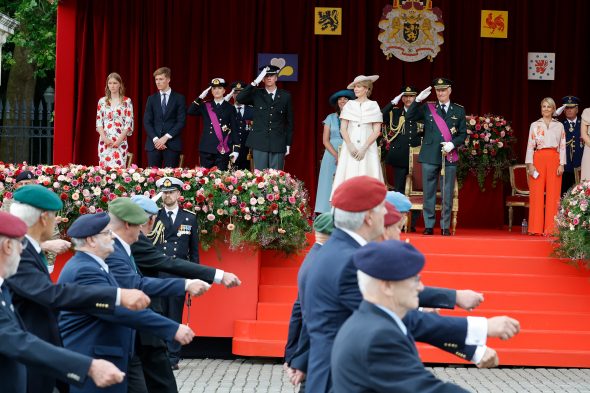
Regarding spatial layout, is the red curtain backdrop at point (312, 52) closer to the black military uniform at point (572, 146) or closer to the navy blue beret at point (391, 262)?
the black military uniform at point (572, 146)

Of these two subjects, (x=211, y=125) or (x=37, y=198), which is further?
(x=211, y=125)

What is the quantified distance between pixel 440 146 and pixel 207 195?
3646mm

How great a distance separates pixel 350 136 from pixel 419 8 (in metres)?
4.64

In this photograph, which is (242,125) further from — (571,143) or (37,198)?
(37,198)

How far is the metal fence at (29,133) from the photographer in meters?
17.7

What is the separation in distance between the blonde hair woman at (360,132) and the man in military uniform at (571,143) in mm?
2951

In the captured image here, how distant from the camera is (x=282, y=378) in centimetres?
1045

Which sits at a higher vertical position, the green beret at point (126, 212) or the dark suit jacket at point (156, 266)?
the green beret at point (126, 212)

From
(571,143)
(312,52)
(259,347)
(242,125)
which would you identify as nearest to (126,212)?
(259,347)

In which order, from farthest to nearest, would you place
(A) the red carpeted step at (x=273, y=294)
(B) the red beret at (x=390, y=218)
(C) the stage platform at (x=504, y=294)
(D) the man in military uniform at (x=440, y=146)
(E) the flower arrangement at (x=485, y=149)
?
(E) the flower arrangement at (x=485, y=149) → (D) the man in military uniform at (x=440, y=146) → (A) the red carpeted step at (x=273, y=294) → (C) the stage platform at (x=504, y=294) → (B) the red beret at (x=390, y=218)

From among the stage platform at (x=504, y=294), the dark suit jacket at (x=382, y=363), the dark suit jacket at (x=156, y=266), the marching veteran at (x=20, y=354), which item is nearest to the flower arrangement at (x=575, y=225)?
the stage platform at (x=504, y=294)

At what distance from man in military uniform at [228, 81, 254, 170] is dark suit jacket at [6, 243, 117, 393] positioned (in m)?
9.27

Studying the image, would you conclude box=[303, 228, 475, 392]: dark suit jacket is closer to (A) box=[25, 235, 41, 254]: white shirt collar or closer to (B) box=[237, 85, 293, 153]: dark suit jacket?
(A) box=[25, 235, 41, 254]: white shirt collar

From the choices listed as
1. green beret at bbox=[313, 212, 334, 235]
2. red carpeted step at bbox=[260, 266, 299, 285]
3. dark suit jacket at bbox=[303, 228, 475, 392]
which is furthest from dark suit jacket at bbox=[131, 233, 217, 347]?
red carpeted step at bbox=[260, 266, 299, 285]
